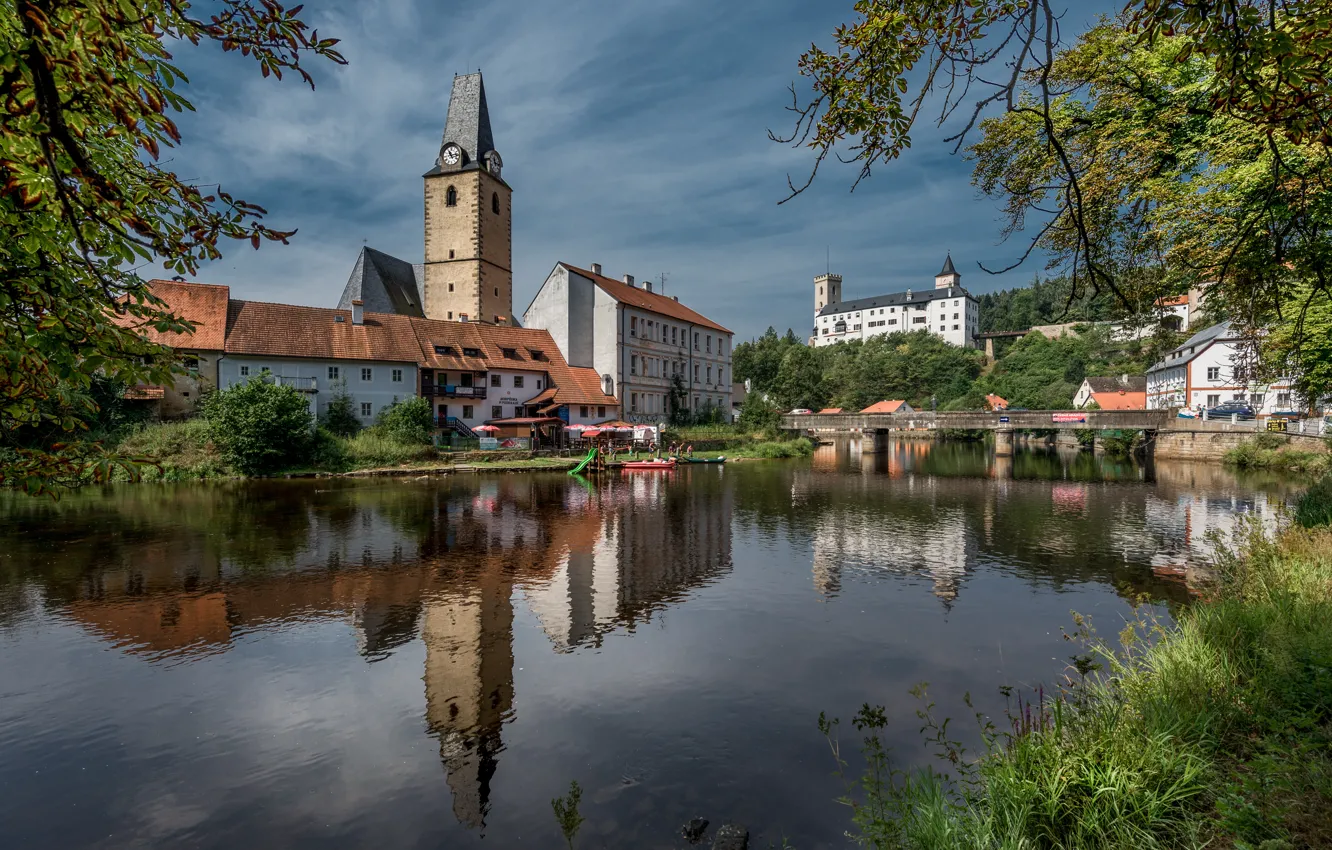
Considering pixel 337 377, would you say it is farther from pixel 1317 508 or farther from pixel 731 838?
pixel 1317 508

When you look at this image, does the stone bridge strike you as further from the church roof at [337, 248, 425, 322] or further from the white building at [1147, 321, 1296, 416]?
the church roof at [337, 248, 425, 322]

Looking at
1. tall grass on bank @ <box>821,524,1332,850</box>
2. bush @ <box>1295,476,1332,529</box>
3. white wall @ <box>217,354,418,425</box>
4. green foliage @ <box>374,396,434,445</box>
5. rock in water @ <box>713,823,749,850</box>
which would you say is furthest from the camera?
white wall @ <box>217,354,418,425</box>

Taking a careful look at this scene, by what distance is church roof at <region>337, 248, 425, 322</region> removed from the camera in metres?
54.9

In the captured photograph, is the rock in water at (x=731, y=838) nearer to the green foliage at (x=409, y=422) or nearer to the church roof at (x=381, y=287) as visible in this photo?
the green foliage at (x=409, y=422)

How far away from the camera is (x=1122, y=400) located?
80.9 meters

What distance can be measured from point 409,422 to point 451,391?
6.82m

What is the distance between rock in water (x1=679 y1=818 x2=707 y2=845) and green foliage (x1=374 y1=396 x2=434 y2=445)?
3804 cm

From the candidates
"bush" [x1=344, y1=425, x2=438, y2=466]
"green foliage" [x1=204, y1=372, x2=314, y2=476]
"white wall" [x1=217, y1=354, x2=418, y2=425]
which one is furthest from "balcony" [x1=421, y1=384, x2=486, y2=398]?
"green foliage" [x1=204, y1=372, x2=314, y2=476]

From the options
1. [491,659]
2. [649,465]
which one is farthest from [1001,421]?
[491,659]

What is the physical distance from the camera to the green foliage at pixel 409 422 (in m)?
41.0

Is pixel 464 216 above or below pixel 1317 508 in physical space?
above

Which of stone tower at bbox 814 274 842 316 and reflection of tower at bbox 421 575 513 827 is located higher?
stone tower at bbox 814 274 842 316

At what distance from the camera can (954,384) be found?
115 m

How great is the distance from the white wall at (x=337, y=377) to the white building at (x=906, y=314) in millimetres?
126438
